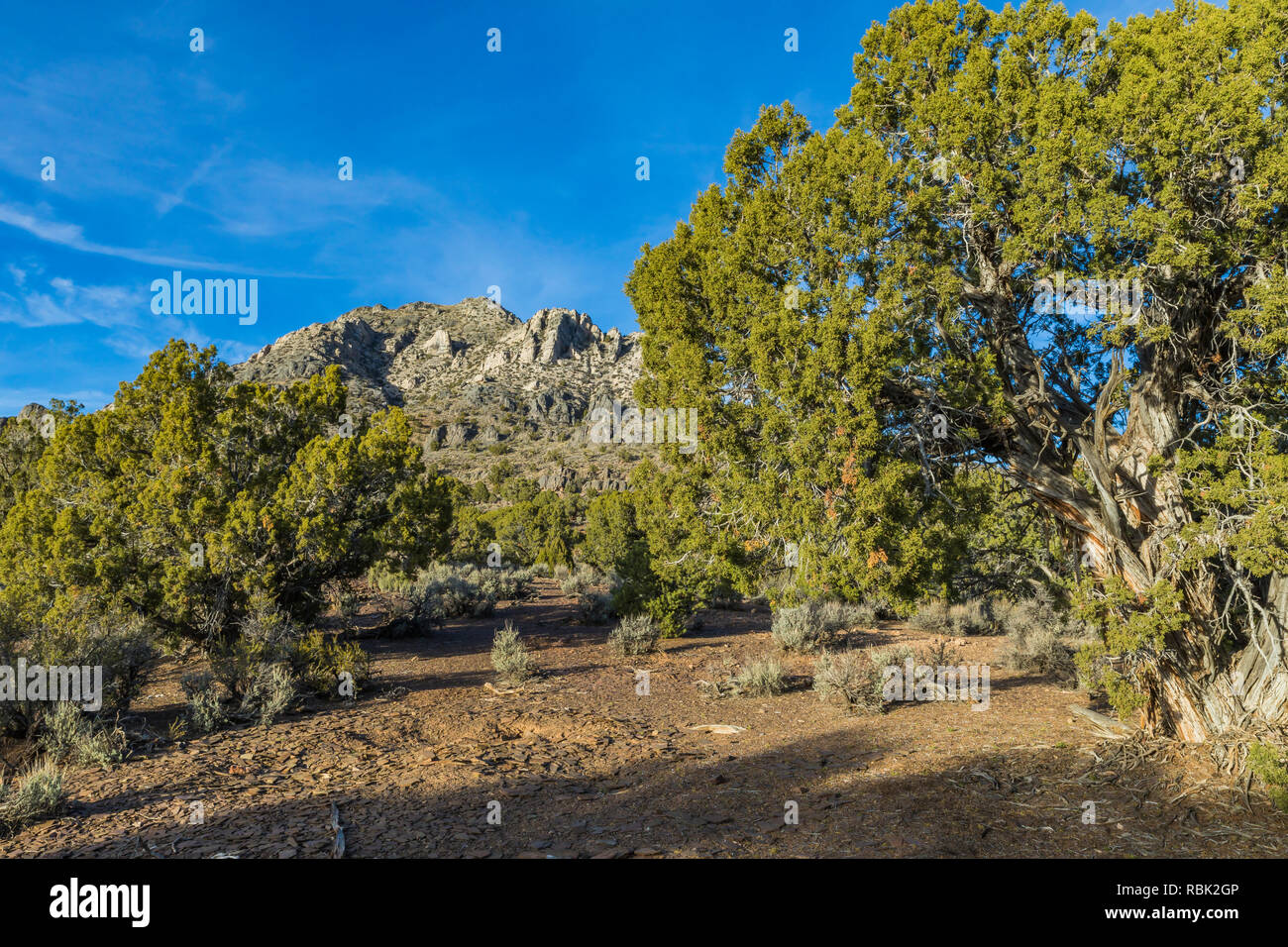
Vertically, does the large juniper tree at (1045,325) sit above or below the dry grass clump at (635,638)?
above

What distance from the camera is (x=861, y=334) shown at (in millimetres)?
6344

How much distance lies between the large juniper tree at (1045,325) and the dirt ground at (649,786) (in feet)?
4.03

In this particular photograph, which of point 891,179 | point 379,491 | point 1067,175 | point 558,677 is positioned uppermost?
point 891,179

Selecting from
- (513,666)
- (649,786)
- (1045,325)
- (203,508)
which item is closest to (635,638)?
(513,666)

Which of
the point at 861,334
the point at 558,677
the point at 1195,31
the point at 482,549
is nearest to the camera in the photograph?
the point at 1195,31

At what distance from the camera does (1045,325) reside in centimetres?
713

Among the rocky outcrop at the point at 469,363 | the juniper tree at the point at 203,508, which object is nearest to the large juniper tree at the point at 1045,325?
the juniper tree at the point at 203,508

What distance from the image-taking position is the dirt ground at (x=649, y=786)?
183 inches

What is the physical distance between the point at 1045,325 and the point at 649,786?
6.39m

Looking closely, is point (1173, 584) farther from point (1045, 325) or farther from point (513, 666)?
point (513, 666)

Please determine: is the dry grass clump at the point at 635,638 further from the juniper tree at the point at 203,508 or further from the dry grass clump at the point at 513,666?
the juniper tree at the point at 203,508

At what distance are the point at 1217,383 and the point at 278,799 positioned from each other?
9024 millimetres
